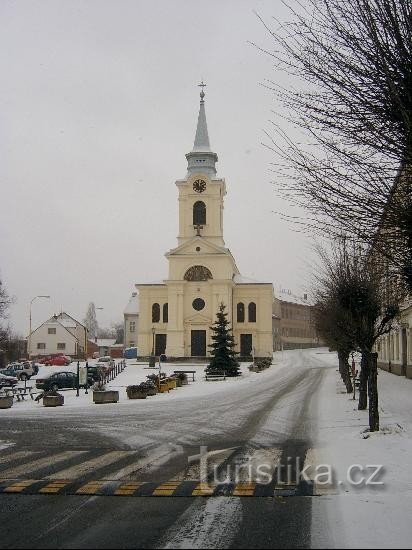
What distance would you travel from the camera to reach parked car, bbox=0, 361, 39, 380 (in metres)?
48.8

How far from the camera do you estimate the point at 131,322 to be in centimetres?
Result: 10256

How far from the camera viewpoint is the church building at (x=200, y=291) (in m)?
71.2

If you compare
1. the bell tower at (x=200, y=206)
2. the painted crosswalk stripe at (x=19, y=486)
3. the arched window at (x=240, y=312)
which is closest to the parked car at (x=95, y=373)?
the painted crosswalk stripe at (x=19, y=486)

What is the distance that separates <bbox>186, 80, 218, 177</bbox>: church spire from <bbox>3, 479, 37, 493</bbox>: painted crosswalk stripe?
67.4 meters

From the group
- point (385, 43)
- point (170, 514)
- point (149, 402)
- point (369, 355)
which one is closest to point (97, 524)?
point (170, 514)

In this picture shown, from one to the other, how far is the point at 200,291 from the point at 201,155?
18.2 m

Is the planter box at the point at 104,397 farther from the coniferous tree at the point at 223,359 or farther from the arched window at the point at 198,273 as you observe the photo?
the arched window at the point at 198,273

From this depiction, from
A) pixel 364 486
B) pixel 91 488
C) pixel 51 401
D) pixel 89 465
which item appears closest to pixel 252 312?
pixel 51 401

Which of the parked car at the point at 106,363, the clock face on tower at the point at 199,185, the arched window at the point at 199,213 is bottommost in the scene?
the parked car at the point at 106,363

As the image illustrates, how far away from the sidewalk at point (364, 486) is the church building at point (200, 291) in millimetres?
50393

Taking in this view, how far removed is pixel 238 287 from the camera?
75688 mm

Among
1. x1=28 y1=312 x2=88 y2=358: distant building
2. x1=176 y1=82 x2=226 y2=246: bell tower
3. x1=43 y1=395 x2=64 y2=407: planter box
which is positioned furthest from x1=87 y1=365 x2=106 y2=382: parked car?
x1=28 y1=312 x2=88 y2=358: distant building

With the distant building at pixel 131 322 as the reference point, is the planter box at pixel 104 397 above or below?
below

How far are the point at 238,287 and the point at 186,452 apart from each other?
61696 mm
